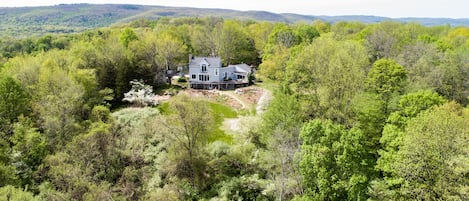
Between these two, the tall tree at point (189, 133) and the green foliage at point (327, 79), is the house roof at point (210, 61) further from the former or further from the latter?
the tall tree at point (189, 133)

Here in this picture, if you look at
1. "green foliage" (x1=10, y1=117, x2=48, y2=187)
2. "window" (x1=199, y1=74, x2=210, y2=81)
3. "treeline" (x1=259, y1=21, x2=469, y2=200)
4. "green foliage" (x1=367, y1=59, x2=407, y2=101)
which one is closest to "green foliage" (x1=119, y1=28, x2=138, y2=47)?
"window" (x1=199, y1=74, x2=210, y2=81)

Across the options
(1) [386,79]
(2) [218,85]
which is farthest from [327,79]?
(2) [218,85]

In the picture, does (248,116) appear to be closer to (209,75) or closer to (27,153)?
(27,153)

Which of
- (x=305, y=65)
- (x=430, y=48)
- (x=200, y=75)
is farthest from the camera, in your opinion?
(x=200, y=75)

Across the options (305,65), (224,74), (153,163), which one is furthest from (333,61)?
(224,74)

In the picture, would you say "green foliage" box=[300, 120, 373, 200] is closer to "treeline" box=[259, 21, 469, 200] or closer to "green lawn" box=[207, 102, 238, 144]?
"treeline" box=[259, 21, 469, 200]

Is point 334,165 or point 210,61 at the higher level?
point 210,61

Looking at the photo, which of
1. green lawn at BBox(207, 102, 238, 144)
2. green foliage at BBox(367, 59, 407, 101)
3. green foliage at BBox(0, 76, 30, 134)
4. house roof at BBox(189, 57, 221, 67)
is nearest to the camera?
green foliage at BBox(367, 59, 407, 101)

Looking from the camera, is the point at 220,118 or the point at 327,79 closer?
the point at 327,79

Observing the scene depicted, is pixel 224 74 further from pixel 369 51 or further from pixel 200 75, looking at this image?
pixel 369 51

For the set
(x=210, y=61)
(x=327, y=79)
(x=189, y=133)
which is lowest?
(x=189, y=133)

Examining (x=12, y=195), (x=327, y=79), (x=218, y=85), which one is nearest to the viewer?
(x=12, y=195)
